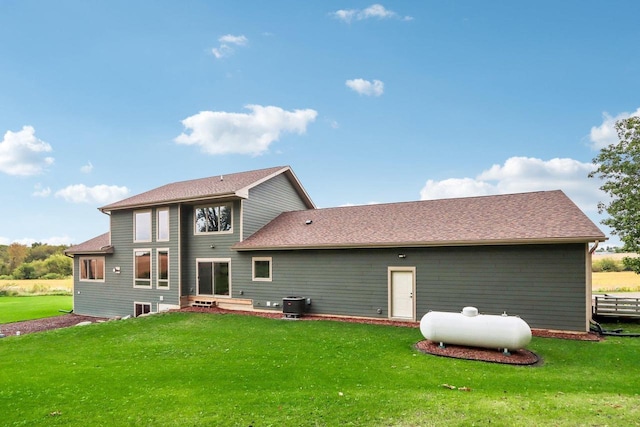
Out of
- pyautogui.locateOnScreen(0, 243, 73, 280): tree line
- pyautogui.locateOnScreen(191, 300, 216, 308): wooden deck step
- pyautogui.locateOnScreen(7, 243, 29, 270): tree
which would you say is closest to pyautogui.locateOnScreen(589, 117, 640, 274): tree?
pyautogui.locateOnScreen(191, 300, 216, 308): wooden deck step

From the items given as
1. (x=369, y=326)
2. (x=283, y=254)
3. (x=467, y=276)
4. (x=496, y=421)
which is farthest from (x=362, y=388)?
(x=283, y=254)

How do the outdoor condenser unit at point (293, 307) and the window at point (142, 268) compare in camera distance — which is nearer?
the outdoor condenser unit at point (293, 307)

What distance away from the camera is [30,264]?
1795 inches

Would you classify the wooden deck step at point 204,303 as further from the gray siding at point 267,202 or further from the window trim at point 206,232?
the gray siding at point 267,202

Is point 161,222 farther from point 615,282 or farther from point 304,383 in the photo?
point 615,282

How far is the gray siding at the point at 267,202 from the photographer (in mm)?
16017

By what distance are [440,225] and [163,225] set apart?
12.3 metres

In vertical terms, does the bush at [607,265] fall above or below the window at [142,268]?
below

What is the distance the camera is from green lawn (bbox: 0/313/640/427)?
4953mm

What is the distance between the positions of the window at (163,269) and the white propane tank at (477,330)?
1250 cm

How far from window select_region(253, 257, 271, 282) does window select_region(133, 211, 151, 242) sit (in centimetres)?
606

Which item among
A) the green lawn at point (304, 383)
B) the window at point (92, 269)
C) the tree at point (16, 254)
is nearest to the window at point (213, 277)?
the green lawn at point (304, 383)

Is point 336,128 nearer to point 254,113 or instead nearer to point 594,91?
point 254,113

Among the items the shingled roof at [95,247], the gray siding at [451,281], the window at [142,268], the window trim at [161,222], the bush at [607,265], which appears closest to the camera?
the gray siding at [451,281]
